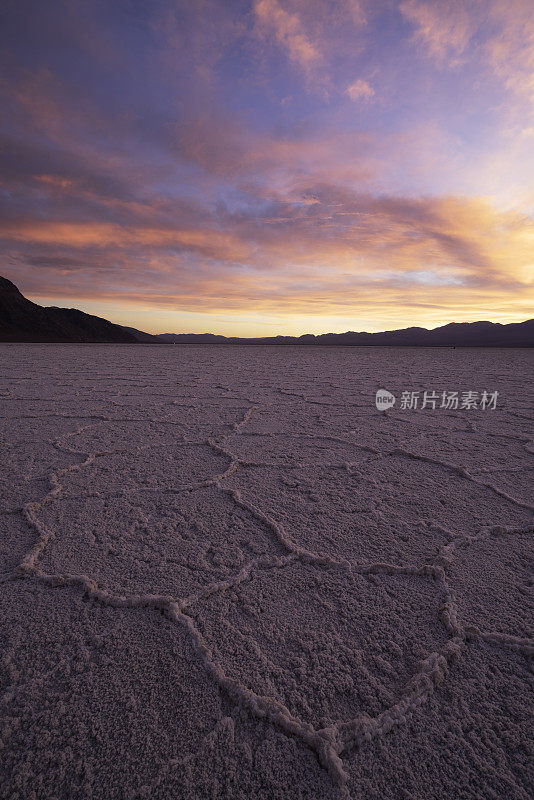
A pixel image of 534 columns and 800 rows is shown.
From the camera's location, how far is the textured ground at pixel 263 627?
1.77 ft

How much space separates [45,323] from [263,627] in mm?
56291

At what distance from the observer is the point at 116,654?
0.71 meters

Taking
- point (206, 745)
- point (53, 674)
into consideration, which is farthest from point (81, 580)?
point (206, 745)

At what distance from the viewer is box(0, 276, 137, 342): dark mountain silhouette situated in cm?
4562

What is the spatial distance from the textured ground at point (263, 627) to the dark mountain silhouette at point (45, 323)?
47698 millimetres

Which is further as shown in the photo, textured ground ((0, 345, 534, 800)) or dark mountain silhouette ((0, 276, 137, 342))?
dark mountain silhouette ((0, 276, 137, 342))

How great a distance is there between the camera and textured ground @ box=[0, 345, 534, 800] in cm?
54

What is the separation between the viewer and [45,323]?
48.8 metres

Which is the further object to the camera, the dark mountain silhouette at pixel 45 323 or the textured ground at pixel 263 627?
the dark mountain silhouette at pixel 45 323

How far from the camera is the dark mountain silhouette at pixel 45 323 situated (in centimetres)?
4562

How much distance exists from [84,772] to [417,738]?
469 millimetres

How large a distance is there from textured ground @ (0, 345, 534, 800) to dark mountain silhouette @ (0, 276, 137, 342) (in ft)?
156

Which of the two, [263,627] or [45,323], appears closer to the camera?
[263,627]

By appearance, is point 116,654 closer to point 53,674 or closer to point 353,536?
point 53,674
